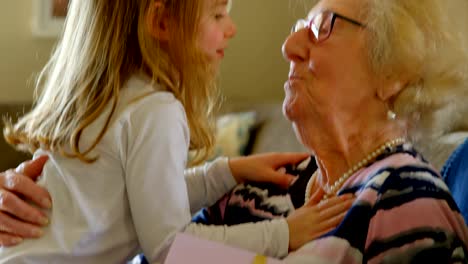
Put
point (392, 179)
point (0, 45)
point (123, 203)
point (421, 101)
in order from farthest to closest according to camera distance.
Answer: point (0, 45)
point (123, 203)
point (421, 101)
point (392, 179)

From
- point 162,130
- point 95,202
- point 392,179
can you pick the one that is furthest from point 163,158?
point 392,179

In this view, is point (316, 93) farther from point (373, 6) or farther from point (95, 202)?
point (95, 202)

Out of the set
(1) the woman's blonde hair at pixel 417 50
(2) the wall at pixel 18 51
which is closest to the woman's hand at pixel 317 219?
(1) the woman's blonde hair at pixel 417 50

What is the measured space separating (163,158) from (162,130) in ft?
0.17

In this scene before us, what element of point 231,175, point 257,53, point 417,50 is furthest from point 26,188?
point 257,53

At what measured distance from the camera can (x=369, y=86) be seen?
46.3 inches

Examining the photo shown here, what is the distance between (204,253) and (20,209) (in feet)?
1.58

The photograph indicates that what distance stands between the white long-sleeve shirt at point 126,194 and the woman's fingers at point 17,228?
0.02 m

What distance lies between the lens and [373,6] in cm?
117

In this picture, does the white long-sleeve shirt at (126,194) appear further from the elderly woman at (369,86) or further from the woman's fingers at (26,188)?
the elderly woman at (369,86)

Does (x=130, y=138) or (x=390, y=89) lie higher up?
(x=390, y=89)

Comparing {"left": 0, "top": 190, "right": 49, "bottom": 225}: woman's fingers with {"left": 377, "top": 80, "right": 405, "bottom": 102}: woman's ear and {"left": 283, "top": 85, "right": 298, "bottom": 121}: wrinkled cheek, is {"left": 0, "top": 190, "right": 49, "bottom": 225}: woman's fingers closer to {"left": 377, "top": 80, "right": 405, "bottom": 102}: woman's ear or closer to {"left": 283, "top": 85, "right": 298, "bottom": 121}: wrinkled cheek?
{"left": 283, "top": 85, "right": 298, "bottom": 121}: wrinkled cheek

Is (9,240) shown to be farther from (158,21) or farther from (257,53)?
(257,53)

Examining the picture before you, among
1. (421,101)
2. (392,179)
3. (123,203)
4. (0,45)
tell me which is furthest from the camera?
(0,45)
